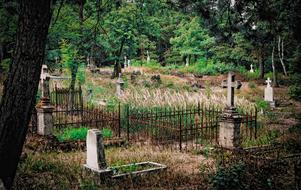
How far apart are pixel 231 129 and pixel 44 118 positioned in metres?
5.17

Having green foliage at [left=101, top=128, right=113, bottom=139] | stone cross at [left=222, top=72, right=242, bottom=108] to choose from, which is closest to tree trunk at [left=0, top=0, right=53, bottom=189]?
green foliage at [left=101, top=128, right=113, bottom=139]

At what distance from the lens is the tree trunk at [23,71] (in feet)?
18.0

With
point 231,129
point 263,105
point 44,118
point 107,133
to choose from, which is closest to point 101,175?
point 44,118

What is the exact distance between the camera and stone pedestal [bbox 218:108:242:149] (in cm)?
1155

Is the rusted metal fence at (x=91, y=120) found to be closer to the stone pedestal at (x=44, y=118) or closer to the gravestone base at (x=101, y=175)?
the stone pedestal at (x=44, y=118)

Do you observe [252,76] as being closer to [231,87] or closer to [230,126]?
[231,87]

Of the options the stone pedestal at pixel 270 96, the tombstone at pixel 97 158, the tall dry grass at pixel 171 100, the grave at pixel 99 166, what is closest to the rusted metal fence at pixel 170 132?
the tall dry grass at pixel 171 100

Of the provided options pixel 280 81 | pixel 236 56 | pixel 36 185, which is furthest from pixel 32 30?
pixel 236 56

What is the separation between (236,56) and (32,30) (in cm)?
3559

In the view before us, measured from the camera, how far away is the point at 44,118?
11711 millimetres

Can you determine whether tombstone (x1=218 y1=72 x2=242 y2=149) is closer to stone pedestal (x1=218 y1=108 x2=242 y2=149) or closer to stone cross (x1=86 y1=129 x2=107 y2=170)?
stone pedestal (x1=218 y1=108 x2=242 y2=149)

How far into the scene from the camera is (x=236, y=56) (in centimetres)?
3962

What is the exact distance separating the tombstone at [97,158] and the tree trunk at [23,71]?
2639mm

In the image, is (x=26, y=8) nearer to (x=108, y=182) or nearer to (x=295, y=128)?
(x=108, y=182)
